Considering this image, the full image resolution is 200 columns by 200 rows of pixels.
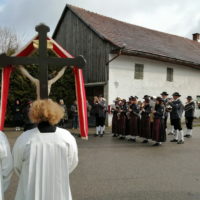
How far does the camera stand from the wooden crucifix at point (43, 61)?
4.23 m

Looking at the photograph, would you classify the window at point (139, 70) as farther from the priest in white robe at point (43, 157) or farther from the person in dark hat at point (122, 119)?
the priest in white robe at point (43, 157)

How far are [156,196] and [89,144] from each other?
5.47 m

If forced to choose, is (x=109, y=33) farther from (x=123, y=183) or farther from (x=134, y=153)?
(x=123, y=183)

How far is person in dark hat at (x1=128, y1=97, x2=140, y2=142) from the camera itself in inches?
433

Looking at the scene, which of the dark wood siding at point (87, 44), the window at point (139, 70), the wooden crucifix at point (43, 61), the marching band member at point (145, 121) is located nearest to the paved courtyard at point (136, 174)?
the marching band member at point (145, 121)

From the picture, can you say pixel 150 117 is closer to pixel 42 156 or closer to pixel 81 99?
pixel 81 99

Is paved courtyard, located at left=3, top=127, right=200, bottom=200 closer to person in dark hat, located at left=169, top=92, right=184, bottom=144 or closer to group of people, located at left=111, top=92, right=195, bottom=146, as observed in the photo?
group of people, located at left=111, top=92, right=195, bottom=146

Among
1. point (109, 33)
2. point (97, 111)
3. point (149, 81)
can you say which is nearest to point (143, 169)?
point (97, 111)

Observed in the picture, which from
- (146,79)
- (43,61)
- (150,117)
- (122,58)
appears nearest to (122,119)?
(150,117)

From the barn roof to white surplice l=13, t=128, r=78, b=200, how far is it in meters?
14.0

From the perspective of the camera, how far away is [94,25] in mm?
18797

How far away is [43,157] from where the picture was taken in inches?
111

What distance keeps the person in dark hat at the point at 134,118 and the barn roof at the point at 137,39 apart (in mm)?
6138

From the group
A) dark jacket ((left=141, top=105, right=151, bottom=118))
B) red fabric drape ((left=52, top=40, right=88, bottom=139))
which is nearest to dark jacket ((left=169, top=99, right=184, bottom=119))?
dark jacket ((left=141, top=105, right=151, bottom=118))
